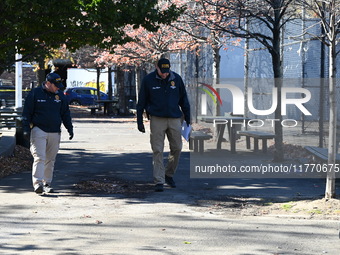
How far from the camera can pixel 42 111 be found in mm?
10719

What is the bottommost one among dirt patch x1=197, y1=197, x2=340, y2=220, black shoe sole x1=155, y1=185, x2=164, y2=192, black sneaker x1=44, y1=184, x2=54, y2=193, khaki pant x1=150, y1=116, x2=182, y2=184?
dirt patch x1=197, y1=197, x2=340, y2=220

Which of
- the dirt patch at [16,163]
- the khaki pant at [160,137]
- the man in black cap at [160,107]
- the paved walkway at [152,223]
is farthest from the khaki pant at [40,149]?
the dirt patch at [16,163]

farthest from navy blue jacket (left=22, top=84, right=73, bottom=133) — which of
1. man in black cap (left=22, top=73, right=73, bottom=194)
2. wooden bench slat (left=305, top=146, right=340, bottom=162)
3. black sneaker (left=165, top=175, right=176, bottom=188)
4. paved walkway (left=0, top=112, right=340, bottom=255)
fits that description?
wooden bench slat (left=305, top=146, right=340, bottom=162)

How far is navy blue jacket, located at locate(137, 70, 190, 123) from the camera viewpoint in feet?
36.2

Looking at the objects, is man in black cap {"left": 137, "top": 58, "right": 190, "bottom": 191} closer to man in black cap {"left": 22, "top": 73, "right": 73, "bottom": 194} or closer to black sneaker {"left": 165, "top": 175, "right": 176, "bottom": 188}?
black sneaker {"left": 165, "top": 175, "right": 176, "bottom": 188}

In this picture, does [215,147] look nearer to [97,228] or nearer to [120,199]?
[120,199]

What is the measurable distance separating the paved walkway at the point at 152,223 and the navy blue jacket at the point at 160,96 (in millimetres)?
1218

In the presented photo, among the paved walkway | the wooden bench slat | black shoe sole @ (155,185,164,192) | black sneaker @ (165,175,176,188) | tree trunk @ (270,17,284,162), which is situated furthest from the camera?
tree trunk @ (270,17,284,162)

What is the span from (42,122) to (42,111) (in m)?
0.17

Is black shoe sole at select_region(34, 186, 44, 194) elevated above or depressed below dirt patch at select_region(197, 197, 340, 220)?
above

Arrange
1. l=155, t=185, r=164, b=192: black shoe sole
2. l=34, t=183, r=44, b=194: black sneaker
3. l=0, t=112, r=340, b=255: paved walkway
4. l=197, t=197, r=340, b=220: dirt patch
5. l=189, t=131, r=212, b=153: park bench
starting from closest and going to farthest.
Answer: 1. l=0, t=112, r=340, b=255: paved walkway
2. l=197, t=197, r=340, b=220: dirt patch
3. l=34, t=183, r=44, b=194: black sneaker
4. l=155, t=185, r=164, b=192: black shoe sole
5. l=189, t=131, r=212, b=153: park bench

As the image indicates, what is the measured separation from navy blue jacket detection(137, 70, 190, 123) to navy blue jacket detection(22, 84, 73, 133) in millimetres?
1256

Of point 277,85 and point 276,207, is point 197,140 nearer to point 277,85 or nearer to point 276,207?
point 277,85

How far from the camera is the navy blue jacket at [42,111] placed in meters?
10.7
